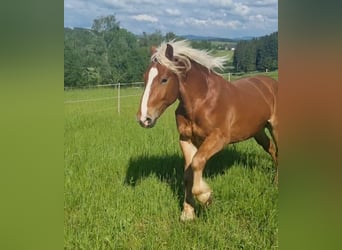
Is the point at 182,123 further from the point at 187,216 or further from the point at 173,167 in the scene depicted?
the point at 187,216

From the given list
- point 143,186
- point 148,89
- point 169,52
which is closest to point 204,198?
point 143,186

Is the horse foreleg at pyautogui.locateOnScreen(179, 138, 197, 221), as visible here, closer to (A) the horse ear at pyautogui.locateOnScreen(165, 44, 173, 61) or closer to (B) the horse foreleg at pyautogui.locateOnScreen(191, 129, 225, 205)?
(B) the horse foreleg at pyautogui.locateOnScreen(191, 129, 225, 205)

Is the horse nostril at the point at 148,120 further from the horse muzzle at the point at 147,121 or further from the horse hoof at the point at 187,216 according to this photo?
the horse hoof at the point at 187,216

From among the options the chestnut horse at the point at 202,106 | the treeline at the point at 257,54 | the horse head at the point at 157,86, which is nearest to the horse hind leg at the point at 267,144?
the chestnut horse at the point at 202,106

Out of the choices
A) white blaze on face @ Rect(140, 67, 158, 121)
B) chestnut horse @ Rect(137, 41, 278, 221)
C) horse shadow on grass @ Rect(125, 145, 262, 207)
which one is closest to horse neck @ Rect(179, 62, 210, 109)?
chestnut horse @ Rect(137, 41, 278, 221)

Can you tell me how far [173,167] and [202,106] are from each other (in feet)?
0.95

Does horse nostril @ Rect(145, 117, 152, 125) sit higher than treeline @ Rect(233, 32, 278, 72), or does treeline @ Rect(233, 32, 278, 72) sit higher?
treeline @ Rect(233, 32, 278, 72)

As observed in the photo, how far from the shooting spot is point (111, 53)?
5.71 feet

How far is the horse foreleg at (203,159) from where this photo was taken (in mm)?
1641

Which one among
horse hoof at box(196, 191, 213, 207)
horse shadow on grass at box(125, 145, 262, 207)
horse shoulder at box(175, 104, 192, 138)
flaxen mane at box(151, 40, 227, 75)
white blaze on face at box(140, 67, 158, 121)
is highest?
flaxen mane at box(151, 40, 227, 75)

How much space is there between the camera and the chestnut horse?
1.61 metres
